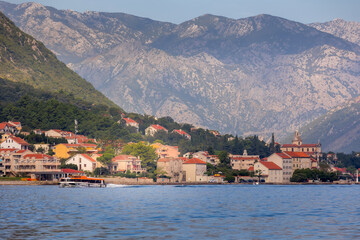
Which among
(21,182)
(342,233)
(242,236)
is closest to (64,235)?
(242,236)

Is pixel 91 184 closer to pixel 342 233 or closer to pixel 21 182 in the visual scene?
pixel 21 182

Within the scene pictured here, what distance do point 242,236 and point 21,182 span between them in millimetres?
137762

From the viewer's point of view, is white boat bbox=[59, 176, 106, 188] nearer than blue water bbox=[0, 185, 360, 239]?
No

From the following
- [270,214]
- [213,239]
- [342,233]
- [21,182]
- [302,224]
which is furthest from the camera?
Result: [21,182]

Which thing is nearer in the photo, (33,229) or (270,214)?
(33,229)

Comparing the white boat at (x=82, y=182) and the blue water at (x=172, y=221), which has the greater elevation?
the white boat at (x=82, y=182)

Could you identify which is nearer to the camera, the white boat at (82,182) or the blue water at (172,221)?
the blue water at (172,221)

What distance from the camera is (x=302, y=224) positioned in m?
74.8

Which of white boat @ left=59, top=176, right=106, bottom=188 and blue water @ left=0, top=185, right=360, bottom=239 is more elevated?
white boat @ left=59, top=176, right=106, bottom=188

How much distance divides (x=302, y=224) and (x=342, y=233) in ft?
30.5

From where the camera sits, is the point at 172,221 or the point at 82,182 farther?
the point at 82,182

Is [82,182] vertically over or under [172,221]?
over

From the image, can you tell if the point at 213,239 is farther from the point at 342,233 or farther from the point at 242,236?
the point at 342,233

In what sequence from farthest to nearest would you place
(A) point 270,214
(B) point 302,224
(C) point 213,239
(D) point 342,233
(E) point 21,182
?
(E) point 21,182, (A) point 270,214, (B) point 302,224, (D) point 342,233, (C) point 213,239
